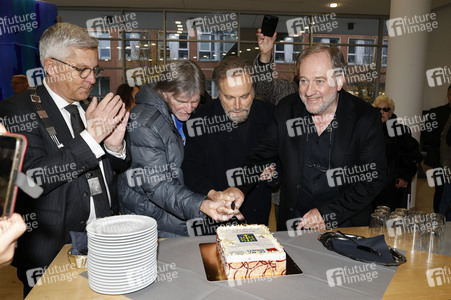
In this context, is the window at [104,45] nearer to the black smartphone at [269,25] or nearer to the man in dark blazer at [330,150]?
the black smartphone at [269,25]

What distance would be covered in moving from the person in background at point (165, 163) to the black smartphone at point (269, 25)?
79cm

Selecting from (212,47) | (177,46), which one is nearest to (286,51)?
(212,47)

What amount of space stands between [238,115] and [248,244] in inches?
42.2

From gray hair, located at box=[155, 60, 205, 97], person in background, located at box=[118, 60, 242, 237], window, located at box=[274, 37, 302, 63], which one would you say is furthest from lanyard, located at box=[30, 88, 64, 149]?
window, located at box=[274, 37, 302, 63]

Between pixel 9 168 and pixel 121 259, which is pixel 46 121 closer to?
pixel 121 259

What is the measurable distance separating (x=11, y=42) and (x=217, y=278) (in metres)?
3.89

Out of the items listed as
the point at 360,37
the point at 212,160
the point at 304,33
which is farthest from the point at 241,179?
the point at 360,37

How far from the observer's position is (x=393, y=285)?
1.29m

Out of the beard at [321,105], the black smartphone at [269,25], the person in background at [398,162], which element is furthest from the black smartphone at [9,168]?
the person in background at [398,162]

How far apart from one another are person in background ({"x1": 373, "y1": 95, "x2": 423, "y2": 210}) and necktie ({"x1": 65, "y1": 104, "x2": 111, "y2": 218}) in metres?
3.35

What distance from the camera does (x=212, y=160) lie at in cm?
234

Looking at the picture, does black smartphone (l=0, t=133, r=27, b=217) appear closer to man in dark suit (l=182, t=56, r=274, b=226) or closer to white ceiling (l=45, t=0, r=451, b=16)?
man in dark suit (l=182, t=56, r=274, b=226)

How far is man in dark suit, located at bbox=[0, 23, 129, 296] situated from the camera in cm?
159

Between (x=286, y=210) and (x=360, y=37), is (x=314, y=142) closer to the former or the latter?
(x=286, y=210)
